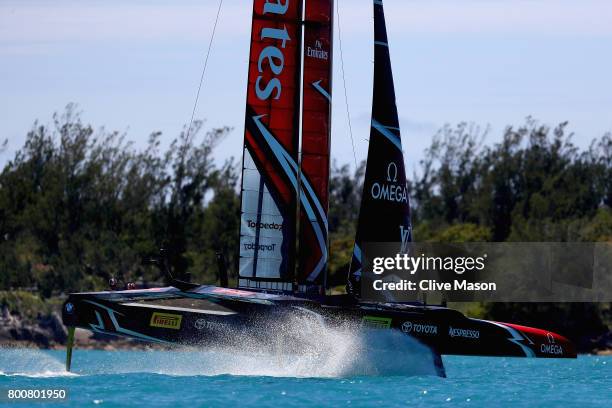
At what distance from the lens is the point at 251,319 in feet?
86.6

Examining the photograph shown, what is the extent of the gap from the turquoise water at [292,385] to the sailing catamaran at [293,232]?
853 mm

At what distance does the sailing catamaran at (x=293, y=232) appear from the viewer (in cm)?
2662

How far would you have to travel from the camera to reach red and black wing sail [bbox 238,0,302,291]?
27.5 meters

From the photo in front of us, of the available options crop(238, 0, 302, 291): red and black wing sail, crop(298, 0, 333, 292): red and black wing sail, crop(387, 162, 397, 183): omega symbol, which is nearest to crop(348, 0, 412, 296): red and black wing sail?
crop(387, 162, 397, 183): omega symbol

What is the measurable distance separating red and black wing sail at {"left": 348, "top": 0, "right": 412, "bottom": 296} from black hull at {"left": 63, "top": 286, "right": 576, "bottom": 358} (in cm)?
175

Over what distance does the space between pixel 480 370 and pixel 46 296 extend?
30911 mm

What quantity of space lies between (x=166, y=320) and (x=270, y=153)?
13.4 feet

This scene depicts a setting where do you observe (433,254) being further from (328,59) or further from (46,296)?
(328,59)

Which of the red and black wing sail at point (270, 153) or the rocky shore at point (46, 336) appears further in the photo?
the rocky shore at point (46, 336)

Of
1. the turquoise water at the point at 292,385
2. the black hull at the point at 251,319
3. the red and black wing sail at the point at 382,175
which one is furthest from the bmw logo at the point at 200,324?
the red and black wing sail at the point at 382,175

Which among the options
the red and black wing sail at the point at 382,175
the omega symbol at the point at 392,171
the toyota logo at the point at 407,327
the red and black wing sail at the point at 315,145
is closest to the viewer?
the toyota logo at the point at 407,327

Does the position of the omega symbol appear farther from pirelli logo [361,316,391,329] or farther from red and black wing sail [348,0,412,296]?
pirelli logo [361,316,391,329]

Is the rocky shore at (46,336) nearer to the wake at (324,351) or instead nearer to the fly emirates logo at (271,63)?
the wake at (324,351)

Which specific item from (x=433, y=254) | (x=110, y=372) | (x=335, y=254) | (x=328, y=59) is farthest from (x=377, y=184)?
(x=335, y=254)
